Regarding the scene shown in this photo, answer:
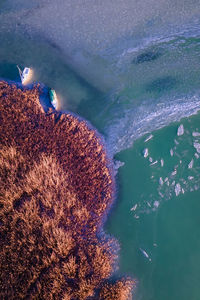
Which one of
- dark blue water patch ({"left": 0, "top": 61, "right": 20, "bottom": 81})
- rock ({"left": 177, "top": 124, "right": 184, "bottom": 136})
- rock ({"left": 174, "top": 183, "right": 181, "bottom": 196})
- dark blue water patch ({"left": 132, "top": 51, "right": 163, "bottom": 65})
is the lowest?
rock ({"left": 174, "top": 183, "right": 181, "bottom": 196})

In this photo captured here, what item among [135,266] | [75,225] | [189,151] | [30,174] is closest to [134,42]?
[189,151]

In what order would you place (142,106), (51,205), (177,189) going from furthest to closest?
(142,106), (177,189), (51,205)

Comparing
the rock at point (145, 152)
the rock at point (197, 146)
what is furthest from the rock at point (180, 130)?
the rock at point (145, 152)

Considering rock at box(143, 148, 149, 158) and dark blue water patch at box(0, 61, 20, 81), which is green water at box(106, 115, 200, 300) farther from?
dark blue water patch at box(0, 61, 20, 81)

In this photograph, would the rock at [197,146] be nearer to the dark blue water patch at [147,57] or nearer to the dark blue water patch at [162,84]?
the dark blue water patch at [162,84]

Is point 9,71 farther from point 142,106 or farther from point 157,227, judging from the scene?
point 157,227

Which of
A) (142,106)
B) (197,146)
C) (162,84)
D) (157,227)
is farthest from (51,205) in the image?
(162,84)

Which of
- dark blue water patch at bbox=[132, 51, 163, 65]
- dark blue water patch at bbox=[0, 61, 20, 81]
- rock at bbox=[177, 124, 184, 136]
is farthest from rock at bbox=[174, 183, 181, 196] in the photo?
dark blue water patch at bbox=[0, 61, 20, 81]
